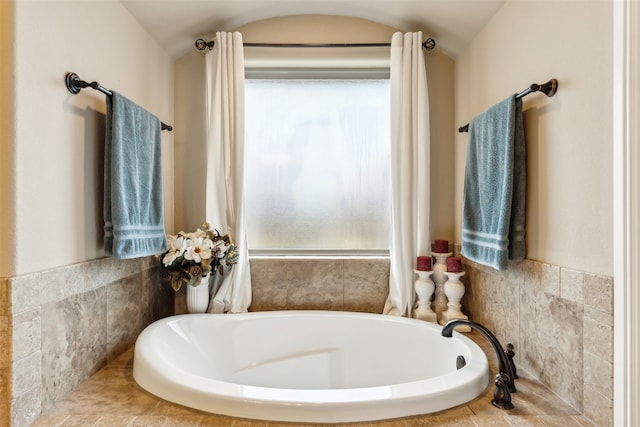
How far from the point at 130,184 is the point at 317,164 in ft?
3.56

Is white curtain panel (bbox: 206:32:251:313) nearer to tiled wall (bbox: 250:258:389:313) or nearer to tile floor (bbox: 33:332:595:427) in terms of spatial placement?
tiled wall (bbox: 250:258:389:313)

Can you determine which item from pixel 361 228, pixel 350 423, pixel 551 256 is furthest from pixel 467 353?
pixel 361 228

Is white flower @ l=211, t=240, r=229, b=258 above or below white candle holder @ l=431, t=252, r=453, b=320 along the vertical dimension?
above

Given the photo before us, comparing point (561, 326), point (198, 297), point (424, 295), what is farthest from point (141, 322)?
point (561, 326)

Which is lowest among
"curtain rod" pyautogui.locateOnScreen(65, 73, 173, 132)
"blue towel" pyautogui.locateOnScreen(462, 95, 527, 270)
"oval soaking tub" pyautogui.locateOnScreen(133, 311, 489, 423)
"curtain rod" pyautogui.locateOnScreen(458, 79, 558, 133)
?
"oval soaking tub" pyautogui.locateOnScreen(133, 311, 489, 423)

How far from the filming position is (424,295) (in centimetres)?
194

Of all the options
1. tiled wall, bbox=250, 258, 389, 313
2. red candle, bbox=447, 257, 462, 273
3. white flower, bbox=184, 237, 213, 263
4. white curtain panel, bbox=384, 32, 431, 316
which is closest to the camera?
white flower, bbox=184, 237, 213, 263

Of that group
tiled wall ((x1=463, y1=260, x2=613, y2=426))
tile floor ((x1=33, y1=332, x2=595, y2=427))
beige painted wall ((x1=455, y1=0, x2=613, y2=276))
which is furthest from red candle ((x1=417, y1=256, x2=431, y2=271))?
tile floor ((x1=33, y1=332, x2=595, y2=427))

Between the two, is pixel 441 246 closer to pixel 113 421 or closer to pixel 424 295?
pixel 424 295

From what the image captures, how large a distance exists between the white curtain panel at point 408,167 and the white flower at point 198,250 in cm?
101

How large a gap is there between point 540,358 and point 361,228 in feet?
3.80

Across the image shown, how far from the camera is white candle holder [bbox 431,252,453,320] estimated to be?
6.51 ft

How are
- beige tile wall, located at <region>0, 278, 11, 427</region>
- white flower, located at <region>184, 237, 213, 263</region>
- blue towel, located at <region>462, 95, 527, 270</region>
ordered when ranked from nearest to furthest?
1. beige tile wall, located at <region>0, 278, 11, 427</region>
2. blue towel, located at <region>462, 95, 527, 270</region>
3. white flower, located at <region>184, 237, 213, 263</region>

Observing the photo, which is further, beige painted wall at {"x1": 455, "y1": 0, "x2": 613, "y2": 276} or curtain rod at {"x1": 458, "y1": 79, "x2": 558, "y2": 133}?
curtain rod at {"x1": 458, "y1": 79, "x2": 558, "y2": 133}
